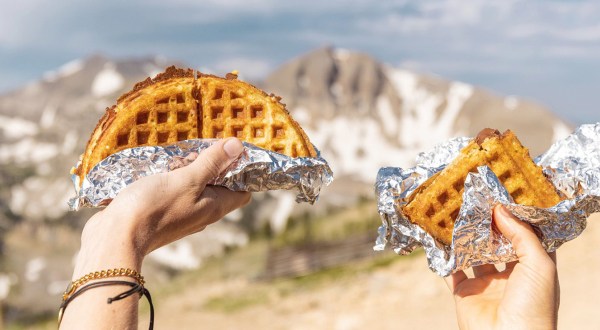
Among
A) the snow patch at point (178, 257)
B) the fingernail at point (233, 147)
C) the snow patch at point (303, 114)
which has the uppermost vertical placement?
the snow patch at point (303, 114)

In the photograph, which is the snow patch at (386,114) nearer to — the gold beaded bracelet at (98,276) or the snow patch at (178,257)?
the snow patch at (178,257)

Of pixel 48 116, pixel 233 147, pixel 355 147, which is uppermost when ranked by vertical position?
pixel 48 116

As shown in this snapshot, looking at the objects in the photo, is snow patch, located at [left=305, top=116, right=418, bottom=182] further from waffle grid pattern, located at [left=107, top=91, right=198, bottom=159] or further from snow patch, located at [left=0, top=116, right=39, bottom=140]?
waffle grid pattern, located at [left=107, top=91, right=198, bottom=159]

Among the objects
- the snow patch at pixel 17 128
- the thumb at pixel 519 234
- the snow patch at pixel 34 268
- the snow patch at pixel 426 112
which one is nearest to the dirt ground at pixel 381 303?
the snow patch at pixel 34 268

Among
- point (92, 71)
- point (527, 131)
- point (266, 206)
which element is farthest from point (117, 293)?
point (92, 71)

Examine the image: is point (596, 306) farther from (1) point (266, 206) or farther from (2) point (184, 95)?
(1) point (266, 206)

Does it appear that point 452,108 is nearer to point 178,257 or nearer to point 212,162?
point 178,257

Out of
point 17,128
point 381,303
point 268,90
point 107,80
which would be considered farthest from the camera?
point 268,90

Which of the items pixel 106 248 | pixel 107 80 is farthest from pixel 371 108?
pixel 106 248
